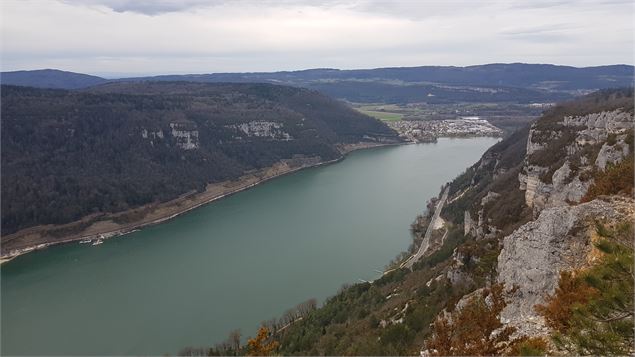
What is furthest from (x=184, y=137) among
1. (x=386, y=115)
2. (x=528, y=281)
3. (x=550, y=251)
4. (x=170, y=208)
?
(x=386, y=115)

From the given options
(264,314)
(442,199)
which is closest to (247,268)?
(264,314)

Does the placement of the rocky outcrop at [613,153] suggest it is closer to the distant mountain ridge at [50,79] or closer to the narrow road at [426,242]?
the narrow road at [426,242]

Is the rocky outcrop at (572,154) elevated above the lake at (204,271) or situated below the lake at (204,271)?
above

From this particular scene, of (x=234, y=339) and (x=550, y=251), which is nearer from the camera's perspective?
(x=550, y=251)

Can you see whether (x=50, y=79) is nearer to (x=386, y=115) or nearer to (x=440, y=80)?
(x=386, y=115)

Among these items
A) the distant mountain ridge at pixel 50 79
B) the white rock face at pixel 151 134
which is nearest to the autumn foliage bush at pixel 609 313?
the white rock face at pixel 151 134

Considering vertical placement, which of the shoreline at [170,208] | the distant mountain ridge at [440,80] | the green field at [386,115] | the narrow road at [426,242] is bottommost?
the shoreline at [170,208]

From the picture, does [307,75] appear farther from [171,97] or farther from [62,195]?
[62,195]
